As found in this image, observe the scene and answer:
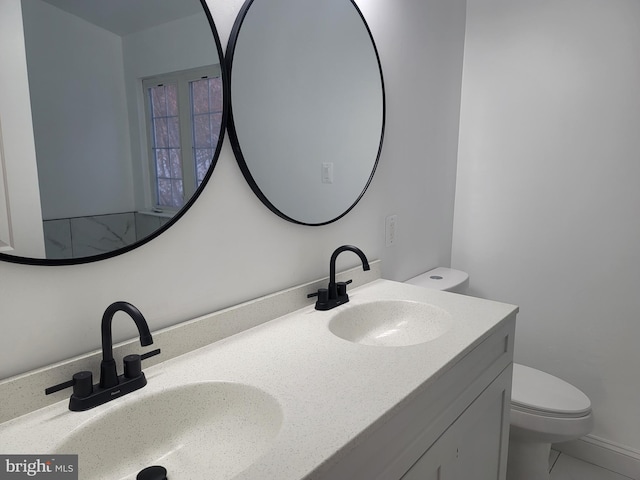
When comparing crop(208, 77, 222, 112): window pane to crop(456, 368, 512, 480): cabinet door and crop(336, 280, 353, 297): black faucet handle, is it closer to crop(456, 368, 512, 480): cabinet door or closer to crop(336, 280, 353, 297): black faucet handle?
crop(336, 280, 353, 297): black faucet handle

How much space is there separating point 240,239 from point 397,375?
0.58 m

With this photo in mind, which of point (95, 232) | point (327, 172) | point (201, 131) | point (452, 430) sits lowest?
point (452, 430)

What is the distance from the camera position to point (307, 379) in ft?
3.26

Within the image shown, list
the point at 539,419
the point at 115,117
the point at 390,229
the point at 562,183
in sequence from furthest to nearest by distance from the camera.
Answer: the point at 562,183
the point at 390,229
the point at 539,419
the point at 115,117

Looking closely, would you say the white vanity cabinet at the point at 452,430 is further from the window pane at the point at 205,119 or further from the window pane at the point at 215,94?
the window pane at the point at 215,94

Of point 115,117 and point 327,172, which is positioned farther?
point 327,172

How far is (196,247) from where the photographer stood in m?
1.17

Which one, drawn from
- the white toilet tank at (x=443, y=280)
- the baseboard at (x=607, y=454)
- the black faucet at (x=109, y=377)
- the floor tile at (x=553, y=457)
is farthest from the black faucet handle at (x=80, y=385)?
the baseboard at (x=607, y=454)

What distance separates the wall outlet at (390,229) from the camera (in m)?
1.91


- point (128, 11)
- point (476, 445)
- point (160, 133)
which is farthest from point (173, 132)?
point (476, 445)

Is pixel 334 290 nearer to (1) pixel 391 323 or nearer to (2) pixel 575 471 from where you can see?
(1) pixel 391 323

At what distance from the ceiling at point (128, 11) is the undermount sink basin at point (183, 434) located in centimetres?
81

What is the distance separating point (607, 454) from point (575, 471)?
0.17 metres

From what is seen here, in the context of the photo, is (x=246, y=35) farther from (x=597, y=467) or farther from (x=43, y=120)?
(x=597, y=467)
